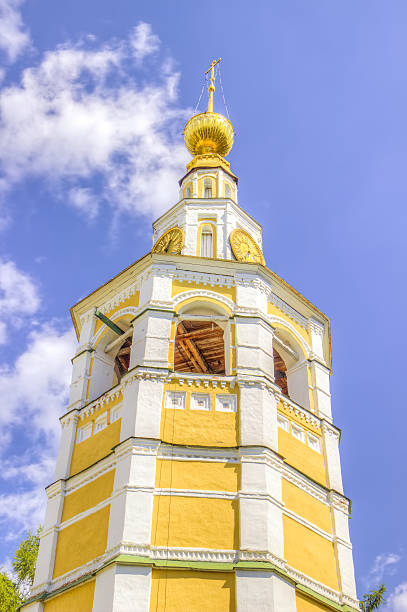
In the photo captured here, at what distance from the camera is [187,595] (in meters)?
12.9

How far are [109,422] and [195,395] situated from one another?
1.67 meters

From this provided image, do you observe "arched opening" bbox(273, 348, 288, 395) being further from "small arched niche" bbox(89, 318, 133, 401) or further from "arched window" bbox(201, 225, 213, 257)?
"small arched niche" bbox(89, 318, 133, 401)

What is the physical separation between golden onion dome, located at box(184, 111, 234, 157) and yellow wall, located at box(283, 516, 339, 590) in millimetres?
11737

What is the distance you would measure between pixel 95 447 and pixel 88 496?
1.01 m

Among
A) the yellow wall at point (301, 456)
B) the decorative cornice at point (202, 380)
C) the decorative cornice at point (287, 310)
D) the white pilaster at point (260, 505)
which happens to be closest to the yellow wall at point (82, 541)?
the white pilaster at point (260, 505)

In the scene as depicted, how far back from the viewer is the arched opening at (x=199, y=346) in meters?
19.3

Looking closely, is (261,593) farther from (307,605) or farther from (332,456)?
(332,456)

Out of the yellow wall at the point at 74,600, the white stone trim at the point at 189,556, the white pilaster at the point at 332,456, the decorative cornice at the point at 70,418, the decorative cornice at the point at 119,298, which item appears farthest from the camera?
the decorative cornice at the point at 119,298

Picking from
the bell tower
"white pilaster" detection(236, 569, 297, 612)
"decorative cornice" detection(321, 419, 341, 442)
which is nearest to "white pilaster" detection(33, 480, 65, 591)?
the bell tower

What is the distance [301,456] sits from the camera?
51.7 ft

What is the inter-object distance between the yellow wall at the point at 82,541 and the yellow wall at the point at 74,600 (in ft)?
1.43

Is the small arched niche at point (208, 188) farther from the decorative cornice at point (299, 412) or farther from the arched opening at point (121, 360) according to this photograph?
the decorative cornice at point (299, 412)

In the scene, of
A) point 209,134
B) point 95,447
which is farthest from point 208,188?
point 95,447

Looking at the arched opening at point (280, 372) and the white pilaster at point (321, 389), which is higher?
the arched opening at point (280, 372)
